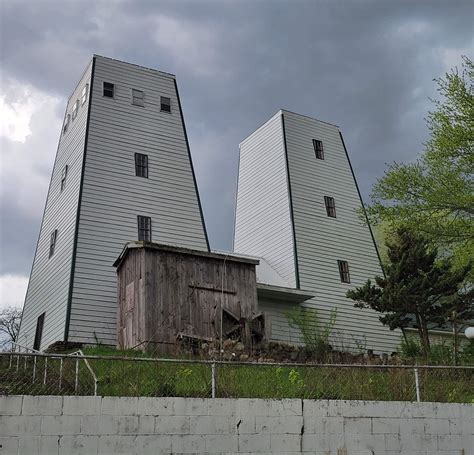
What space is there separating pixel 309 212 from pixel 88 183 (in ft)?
30.2

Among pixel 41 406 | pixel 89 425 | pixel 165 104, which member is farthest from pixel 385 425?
pixel 165 104

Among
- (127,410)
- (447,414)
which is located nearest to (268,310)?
(447,414)

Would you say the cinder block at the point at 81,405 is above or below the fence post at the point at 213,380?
below

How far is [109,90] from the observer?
27062 mm

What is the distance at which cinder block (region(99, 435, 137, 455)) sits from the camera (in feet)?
36.5

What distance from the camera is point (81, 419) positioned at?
11.2 meters

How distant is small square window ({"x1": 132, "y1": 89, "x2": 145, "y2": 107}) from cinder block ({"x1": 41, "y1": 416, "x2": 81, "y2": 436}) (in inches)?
707

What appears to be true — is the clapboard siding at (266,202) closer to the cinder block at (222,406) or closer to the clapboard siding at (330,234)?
the clapboard siding at (330,234)

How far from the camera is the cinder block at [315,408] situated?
12367 millimetres

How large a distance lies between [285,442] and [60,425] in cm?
368

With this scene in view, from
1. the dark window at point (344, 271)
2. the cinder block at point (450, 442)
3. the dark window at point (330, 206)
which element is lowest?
the cinder block at point (450, 442)

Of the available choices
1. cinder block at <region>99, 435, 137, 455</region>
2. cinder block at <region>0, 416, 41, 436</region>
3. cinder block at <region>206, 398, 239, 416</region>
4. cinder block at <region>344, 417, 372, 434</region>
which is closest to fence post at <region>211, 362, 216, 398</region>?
cinder block at <region>206, 398, 239, 416</region>

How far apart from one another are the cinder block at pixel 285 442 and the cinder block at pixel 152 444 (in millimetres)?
1764

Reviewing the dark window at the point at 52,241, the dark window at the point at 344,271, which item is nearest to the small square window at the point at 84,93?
the dark window at the point at 52,241
